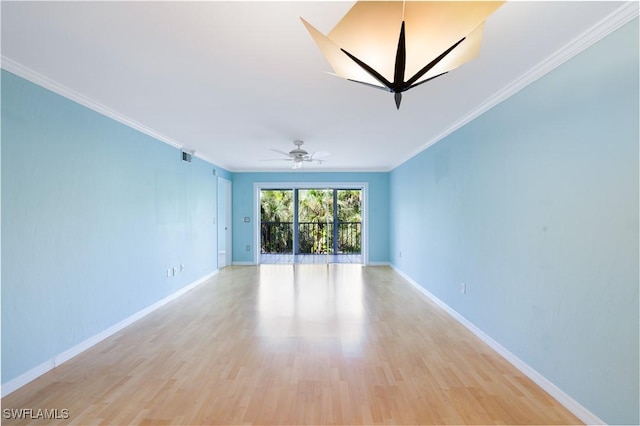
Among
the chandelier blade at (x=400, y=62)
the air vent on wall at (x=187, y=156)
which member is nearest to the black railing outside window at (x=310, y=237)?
the air vent on wall at (x=187, y=156)

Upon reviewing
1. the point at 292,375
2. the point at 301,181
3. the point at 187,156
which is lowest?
the point at 292,375

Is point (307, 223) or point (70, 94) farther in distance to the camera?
point (307, 223)

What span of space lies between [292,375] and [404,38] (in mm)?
2393

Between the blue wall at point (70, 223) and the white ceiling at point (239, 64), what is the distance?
0.30 m

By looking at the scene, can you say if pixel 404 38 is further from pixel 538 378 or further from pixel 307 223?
pixel 307 223

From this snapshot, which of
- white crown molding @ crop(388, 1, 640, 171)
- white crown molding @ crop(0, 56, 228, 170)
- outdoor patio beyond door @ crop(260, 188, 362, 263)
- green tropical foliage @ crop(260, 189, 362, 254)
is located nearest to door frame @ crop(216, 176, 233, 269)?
outdoor patio beyond door @ crop(260, 188, 362, 263)

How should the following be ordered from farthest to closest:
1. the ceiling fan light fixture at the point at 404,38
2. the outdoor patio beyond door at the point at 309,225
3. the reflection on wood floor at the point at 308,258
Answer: the outdoor patio beyond door at the point at 309,225 < the reflection on wood floor at the point at 308,258 < the ceiling fan light fixture at the point at 404,38

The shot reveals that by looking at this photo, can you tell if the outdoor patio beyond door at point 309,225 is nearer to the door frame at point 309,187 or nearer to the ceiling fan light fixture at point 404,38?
the door frame at point 309,187

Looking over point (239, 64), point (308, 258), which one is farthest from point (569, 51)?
point (308, 258)

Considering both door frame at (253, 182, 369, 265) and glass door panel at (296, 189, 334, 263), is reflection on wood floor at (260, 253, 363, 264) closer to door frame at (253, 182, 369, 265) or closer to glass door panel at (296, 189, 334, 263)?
glass door panel at (296, 189, 334, 263)

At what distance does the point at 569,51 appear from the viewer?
1.96m

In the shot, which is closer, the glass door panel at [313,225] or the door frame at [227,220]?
the door frame at [227,220]

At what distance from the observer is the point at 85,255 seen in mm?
2830

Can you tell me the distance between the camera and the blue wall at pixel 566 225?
5.38 ft
